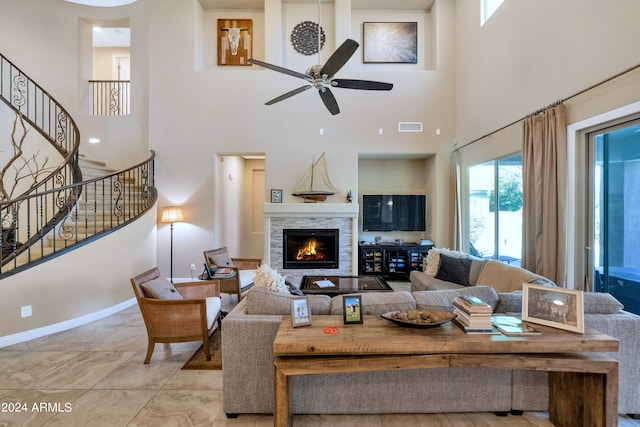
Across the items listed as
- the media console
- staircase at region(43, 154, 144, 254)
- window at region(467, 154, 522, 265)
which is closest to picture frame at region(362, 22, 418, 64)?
window at region(467, 154, 522, 265)

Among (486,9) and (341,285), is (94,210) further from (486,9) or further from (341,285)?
(486,9)

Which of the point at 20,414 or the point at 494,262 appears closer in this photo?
the point at 20,414

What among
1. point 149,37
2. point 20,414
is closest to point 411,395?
point 20,414

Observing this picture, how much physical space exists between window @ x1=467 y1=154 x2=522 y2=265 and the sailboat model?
104 inches

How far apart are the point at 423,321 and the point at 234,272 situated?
3.03m

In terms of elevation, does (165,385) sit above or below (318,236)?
below

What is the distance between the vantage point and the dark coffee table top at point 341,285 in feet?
12.1

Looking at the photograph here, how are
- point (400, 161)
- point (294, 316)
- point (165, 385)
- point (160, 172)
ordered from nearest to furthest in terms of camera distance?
point (294, 316), point (165, 385), point (160, 172), point (400, 161)

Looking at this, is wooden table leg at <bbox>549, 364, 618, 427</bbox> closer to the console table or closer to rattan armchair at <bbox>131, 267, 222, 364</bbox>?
the console table

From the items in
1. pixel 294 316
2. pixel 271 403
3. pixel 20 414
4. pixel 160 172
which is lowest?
pixel 20 414

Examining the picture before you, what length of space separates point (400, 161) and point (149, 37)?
230 inches

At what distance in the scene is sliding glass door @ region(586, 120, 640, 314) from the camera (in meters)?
2.71

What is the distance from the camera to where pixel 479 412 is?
2.11m

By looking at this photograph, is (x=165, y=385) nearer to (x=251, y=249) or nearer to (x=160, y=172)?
(x=160, y=172)
